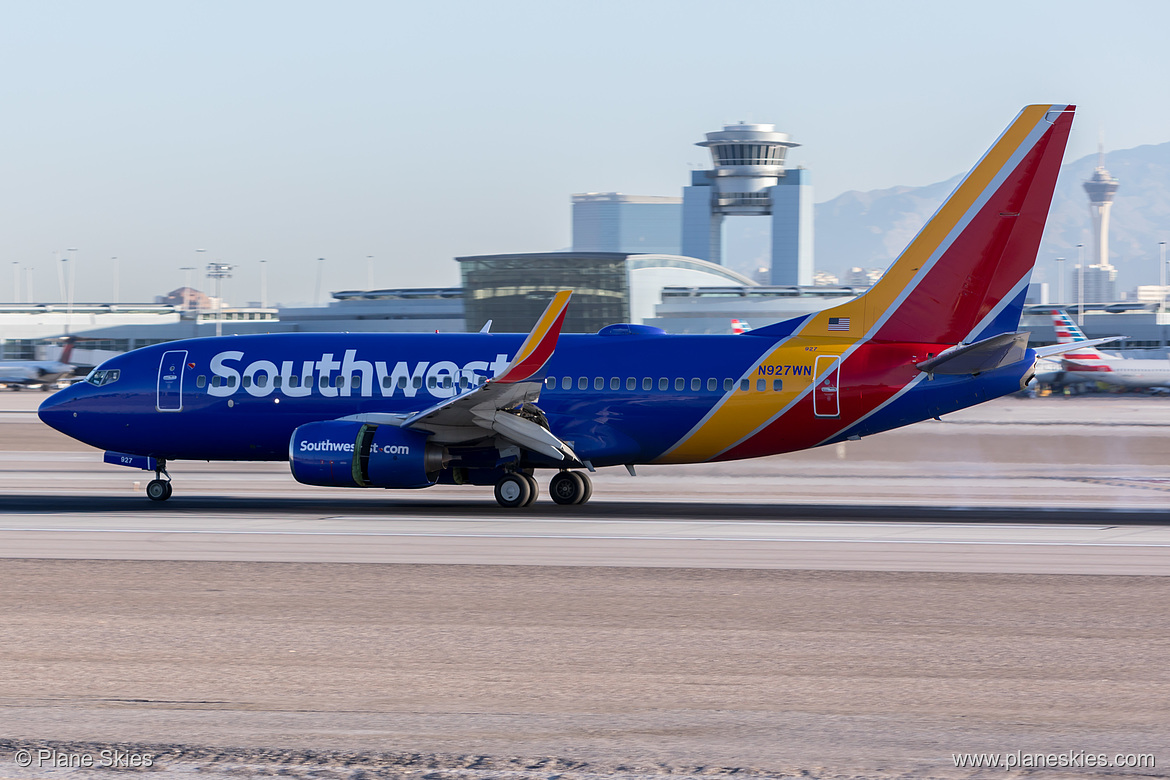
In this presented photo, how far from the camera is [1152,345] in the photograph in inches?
5674

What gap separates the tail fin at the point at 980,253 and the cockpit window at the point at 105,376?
16.4 m

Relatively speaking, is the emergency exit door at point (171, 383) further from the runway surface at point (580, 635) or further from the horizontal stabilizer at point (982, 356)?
the horizontal stabilizer at point (982, 356)

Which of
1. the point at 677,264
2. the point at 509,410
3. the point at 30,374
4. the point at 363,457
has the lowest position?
the point at 30,374

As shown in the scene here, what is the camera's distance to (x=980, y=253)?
26.0m

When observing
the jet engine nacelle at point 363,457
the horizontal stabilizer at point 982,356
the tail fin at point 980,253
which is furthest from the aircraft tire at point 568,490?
the horizontal stabilizer at point 982,356

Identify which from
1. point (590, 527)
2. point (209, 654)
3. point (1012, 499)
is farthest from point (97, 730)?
point (1012, 499)

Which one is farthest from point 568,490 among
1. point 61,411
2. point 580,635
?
point 580,635

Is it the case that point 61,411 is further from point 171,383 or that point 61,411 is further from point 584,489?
point 584,489

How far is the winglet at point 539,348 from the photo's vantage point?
23719mm

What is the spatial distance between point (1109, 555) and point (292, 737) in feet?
48.1

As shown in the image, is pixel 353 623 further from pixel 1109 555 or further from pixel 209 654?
pixel 1109 555

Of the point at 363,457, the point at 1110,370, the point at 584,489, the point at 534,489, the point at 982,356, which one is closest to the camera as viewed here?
the point at 982,356

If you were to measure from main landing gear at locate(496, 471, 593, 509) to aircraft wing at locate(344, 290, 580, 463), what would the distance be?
2.56 ft

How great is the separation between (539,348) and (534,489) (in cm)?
415
